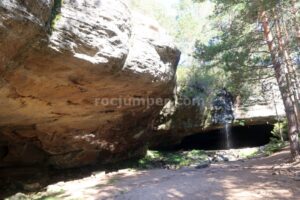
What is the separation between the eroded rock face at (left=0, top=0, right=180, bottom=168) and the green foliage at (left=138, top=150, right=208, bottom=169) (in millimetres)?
742

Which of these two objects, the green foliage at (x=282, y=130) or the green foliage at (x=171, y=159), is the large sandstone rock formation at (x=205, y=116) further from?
the green foliage at (x=171, y=159)

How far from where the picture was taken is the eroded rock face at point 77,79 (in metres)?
6.35

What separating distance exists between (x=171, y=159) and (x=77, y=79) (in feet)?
24.7

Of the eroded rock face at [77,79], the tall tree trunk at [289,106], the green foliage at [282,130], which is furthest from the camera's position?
the green foliage at [282,130]

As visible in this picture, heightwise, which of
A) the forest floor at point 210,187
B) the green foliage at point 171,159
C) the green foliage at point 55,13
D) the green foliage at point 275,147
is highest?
the green foliage at point 55,13

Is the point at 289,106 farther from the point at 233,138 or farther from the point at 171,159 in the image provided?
the point at 233,138

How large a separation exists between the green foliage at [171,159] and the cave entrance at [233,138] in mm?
4034

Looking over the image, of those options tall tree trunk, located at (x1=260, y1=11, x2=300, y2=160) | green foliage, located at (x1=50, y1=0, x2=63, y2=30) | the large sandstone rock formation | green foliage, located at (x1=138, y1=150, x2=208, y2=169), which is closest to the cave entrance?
the large sandstone rock formation

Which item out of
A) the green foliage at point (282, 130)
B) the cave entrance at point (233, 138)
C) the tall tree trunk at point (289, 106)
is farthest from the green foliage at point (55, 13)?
the cave entrance at point (233, 138)

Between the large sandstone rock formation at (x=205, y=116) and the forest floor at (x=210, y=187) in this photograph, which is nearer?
the forest floor at (x=210, y=187)

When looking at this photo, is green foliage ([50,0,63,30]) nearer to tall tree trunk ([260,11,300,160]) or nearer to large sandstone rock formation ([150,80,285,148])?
tall tree trunk ([260,11,300,160])

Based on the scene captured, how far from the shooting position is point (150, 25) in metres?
9.64

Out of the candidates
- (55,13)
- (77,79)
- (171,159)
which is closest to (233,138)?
(171,159)

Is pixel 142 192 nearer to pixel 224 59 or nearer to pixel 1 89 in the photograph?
pixel 1 89
